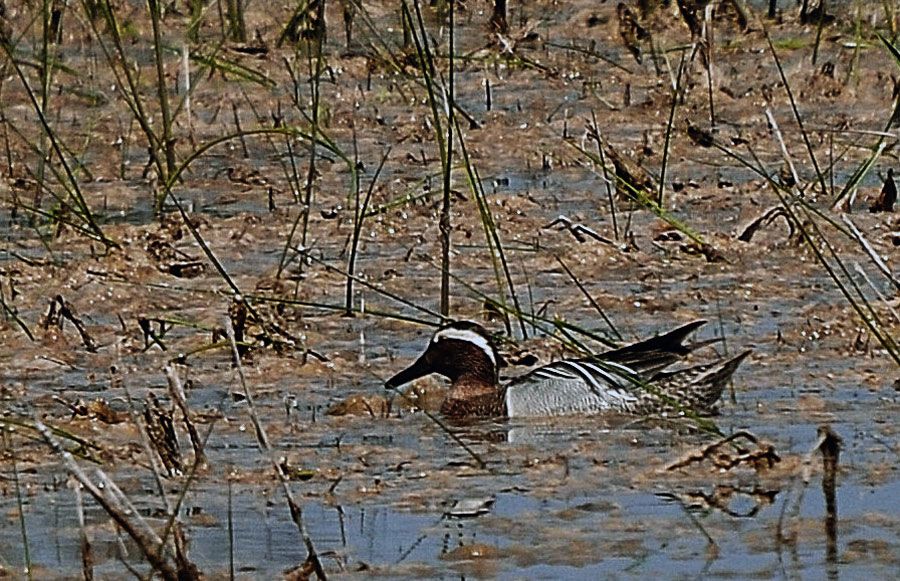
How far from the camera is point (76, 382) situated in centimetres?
711

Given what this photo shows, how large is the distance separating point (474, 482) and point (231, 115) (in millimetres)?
5281

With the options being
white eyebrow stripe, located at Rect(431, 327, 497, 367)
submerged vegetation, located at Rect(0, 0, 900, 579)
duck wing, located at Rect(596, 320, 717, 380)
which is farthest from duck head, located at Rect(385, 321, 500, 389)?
duck wing, located at Rect(596, 320, 717, 380)

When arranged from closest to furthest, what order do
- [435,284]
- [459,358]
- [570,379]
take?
[570,379] < [459,358] < [435,284]

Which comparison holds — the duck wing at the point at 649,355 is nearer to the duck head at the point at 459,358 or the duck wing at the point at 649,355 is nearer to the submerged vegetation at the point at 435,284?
the submerged vegetation at the point at 435,284

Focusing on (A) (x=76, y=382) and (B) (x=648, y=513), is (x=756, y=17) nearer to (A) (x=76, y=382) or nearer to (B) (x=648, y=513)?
(A) (x=76, y=382)

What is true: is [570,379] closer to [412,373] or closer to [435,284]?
[412,373]

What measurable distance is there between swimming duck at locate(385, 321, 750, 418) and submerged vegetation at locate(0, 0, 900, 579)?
78 millimetres

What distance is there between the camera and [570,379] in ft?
22.2

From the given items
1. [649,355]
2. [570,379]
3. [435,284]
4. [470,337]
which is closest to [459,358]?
[470,337]

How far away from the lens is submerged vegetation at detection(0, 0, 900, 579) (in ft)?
17.4

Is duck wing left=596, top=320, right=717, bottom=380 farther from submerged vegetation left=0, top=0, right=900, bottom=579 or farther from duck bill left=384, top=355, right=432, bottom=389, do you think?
duck bill left=384, top=355, right=432, bottom=389

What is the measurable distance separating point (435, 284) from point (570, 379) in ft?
4.97

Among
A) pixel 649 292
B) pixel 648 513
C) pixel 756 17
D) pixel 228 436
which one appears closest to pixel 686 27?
pixel 756 17

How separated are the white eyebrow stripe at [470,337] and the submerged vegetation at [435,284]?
153 millimetres
